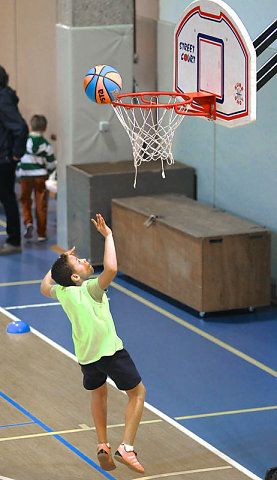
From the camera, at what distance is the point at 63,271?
730 centimetres

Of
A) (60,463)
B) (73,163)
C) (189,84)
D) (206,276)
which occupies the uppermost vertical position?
(189,84)

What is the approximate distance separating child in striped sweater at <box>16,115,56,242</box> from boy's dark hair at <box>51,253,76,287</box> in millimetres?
7718

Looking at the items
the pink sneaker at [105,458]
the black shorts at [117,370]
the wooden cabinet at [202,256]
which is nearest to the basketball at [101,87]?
the black shorts at [117,370]

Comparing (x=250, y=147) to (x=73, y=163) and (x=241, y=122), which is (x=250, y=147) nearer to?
(x=73, y=163)

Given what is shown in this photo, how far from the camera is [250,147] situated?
41.1ft

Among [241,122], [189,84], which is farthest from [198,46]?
[241,122]

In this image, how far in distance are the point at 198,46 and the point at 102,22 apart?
4.55m

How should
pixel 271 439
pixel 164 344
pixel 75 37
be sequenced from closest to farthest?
pixel 271 439
pixel 164 344
pixel 75 37

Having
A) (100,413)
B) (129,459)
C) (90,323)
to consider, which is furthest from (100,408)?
(90,323)

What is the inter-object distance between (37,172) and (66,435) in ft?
23.0

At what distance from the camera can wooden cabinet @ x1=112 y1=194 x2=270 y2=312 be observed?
37.8 ft

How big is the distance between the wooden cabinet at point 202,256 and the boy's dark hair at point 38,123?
2.62 meters

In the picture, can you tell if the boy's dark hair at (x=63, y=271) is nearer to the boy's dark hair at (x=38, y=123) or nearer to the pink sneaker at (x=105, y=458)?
the pink sneaker at (x=105, y=458)

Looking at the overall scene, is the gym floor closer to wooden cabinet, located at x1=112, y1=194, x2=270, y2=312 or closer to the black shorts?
wooden cabinet, located at x1=112, y1=194, x2=270, y2=312
